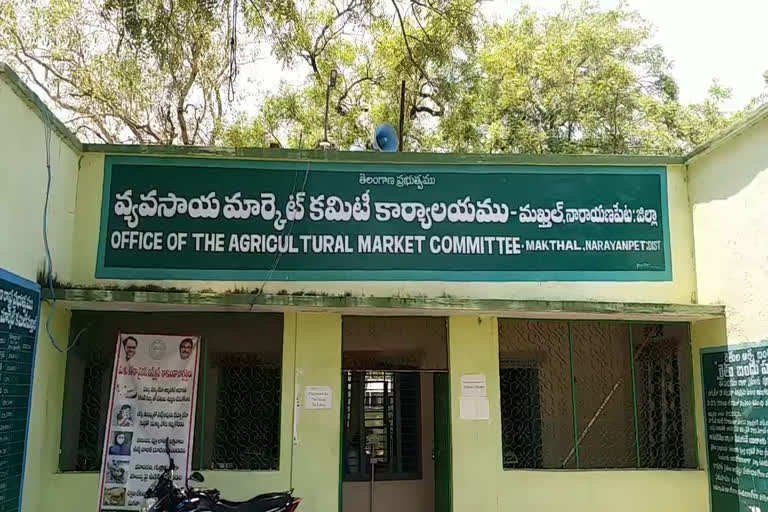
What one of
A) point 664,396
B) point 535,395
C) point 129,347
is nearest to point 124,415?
point 129,347

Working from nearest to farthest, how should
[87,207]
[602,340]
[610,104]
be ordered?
[87,207] < [602,340] < [610,104]

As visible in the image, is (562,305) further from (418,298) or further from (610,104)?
(610,104)

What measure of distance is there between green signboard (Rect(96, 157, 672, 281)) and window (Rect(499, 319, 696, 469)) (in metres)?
0.69

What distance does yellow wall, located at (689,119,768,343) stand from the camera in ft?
19.0

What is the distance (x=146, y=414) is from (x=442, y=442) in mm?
2752

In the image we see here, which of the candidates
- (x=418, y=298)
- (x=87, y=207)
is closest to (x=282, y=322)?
(x=418, y=298)

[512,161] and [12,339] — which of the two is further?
[512,161]

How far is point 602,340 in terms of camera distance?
23.5 ft

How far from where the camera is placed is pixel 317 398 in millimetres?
6422

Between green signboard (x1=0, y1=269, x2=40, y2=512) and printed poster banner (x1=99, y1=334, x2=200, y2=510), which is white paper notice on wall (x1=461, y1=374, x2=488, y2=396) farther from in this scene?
green signboard (x1=0, y1=269, x2=40, y2=512)

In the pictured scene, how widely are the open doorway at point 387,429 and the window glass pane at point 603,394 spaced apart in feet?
5.35

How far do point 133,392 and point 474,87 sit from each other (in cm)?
1045

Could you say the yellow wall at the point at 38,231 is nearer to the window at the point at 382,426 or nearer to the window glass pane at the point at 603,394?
the window at the point at 382,426

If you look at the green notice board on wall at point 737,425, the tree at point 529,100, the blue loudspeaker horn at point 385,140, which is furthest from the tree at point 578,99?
the green notice board on wall at point 737,425
